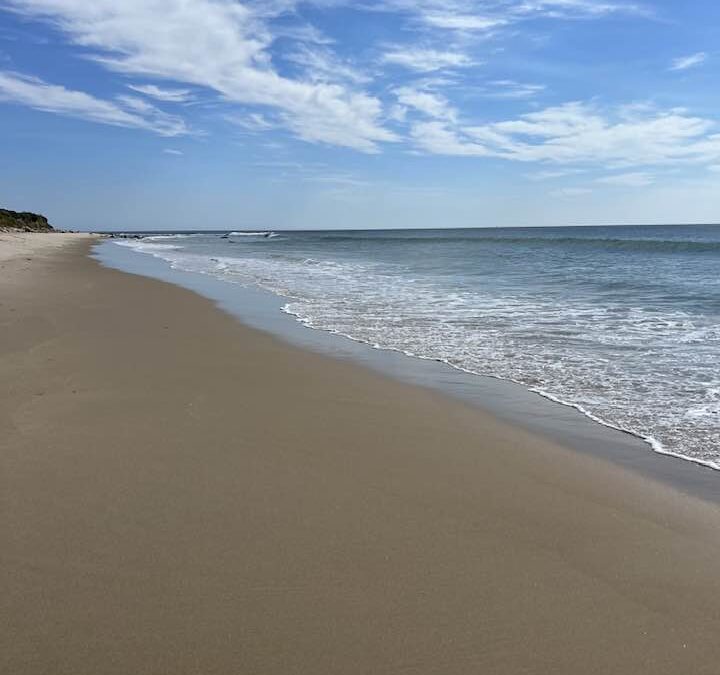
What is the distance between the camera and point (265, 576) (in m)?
2.78

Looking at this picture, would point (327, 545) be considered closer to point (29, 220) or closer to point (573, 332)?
point (573, 332)

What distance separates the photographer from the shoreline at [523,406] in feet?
13.9

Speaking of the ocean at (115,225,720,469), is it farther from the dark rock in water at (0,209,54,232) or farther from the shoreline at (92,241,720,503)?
the dark rock in water at (0,209,54,232)

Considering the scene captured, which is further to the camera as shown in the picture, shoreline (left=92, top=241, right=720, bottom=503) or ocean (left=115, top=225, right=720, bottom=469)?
ocean (left=115, top=225, right=720, bottom=469)

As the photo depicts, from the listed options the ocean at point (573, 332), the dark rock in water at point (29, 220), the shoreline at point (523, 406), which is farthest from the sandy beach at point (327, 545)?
the dark rock in water at point (29, 220)

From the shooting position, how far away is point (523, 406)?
577cm

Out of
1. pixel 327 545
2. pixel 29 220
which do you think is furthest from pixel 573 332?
pixel 29 220

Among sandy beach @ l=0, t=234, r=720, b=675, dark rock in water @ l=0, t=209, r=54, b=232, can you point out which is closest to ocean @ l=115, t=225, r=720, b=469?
sandy beach @ l=0, t=234, r=720, b=675

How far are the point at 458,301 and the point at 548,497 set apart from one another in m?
10.2

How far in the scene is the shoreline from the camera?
4.24 meters

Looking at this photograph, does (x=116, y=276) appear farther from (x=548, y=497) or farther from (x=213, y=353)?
(x=548, y=497)

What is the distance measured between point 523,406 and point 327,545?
319 centimetres

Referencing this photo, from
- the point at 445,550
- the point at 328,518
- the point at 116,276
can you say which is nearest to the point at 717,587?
the point at 445,550

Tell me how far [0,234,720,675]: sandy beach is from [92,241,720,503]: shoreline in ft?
0.79
